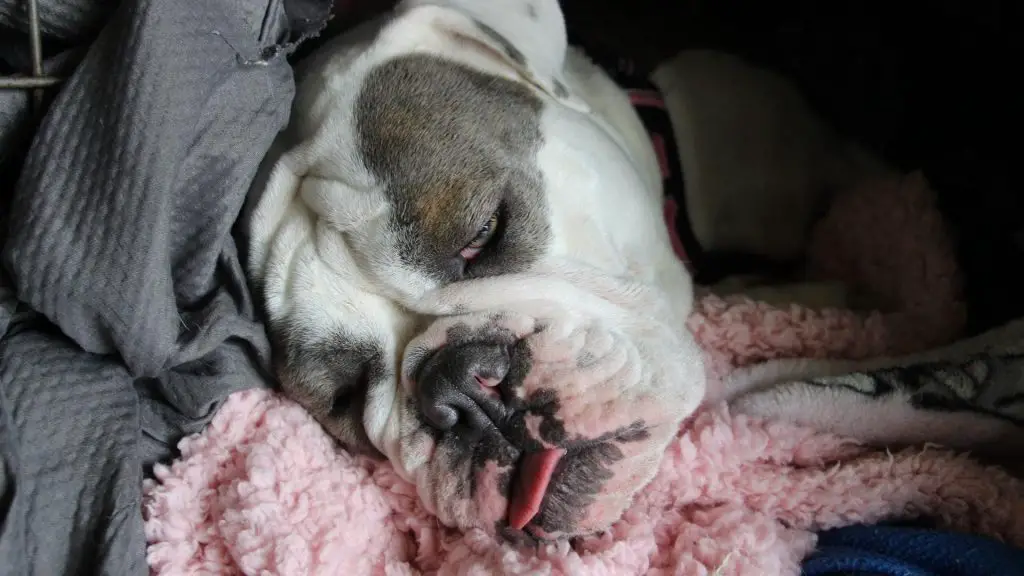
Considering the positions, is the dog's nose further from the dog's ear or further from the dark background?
the dark background

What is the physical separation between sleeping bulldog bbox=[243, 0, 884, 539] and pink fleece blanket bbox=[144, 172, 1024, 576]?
0.04 m

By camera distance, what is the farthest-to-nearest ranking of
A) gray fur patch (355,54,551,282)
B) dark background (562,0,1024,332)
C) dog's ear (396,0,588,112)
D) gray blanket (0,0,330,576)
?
dark background (562,0,1024,332)
dog's ear (396,0,588,112)
gray fur patch (355,54,551,282)
gray blanket (0,0,330,576)

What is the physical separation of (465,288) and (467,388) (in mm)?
121

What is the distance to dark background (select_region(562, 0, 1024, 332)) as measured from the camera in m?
1.32

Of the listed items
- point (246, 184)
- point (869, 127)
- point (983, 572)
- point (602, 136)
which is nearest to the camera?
point (983, 572)

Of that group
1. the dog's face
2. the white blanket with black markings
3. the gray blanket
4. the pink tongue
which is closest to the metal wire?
the gray blanket

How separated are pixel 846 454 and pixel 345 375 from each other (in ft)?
1.95

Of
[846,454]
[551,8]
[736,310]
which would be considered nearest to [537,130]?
[551,8]

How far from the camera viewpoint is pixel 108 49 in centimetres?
94

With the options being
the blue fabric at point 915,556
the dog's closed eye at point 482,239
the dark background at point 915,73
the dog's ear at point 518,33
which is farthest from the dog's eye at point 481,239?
the dark background at point 915,73

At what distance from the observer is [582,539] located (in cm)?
102

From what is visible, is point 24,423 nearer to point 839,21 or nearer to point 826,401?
point 826,401

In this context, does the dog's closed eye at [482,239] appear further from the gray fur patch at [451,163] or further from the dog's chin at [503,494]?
the dog's chin at [503,494]

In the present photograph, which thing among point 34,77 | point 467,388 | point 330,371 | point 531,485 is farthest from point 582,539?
point 34,77
